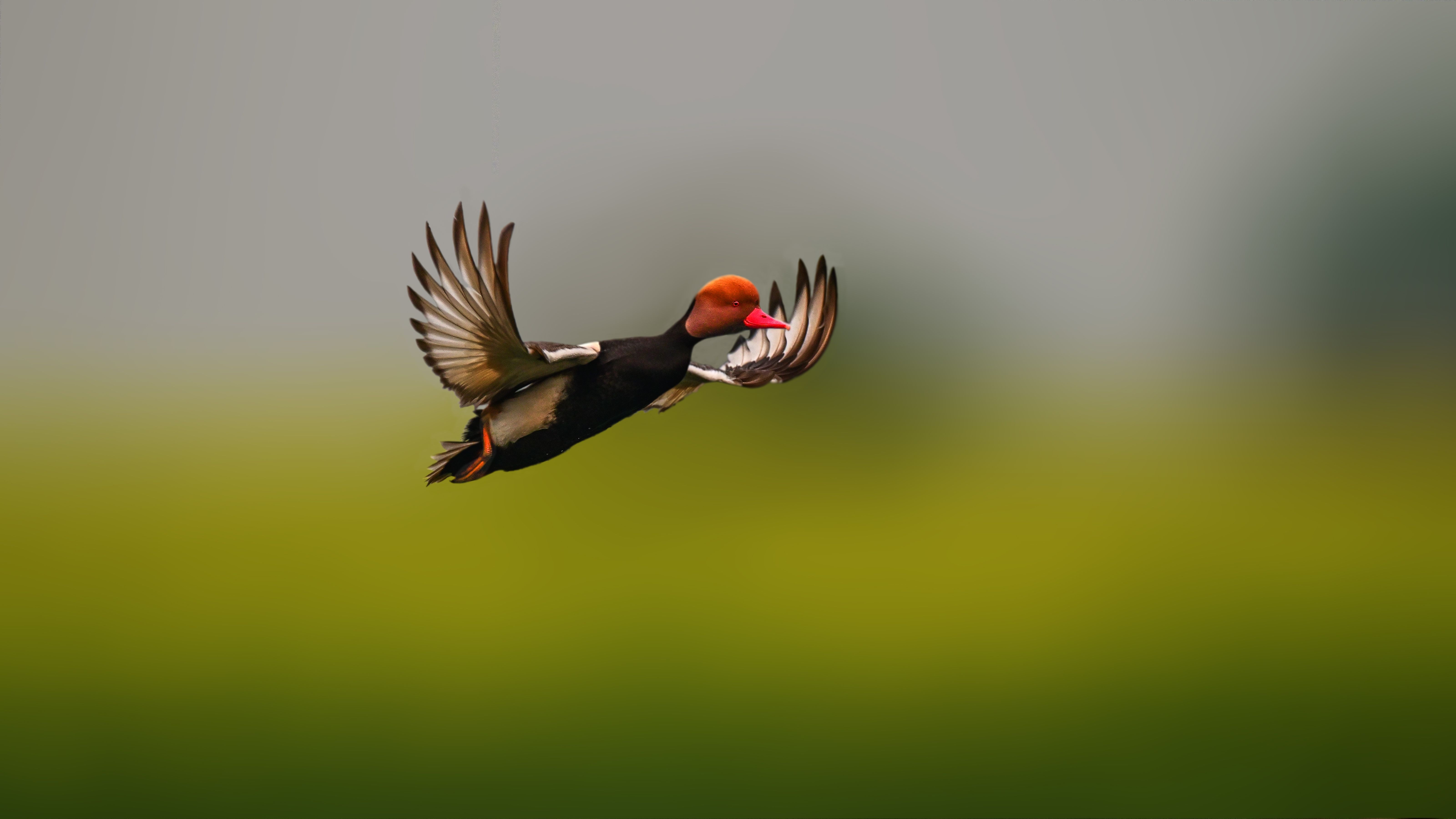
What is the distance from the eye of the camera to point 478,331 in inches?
58.9

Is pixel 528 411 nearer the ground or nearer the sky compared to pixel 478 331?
nearer the ground

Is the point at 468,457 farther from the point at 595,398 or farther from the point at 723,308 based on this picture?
the point at 723,308

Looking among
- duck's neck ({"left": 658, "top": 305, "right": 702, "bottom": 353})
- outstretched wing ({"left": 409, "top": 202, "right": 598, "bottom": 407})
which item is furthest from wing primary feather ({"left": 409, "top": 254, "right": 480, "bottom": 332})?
duck's neck ({"left": 658, "top": 305, "right": 702, "bottom": 353})

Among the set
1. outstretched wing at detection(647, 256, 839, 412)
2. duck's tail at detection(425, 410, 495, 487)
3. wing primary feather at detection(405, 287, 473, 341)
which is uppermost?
wing primary feather at detection(405, 287, 473, 341)

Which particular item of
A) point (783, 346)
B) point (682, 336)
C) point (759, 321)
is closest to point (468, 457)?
point (682, 336)

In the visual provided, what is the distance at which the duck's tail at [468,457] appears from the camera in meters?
1.70

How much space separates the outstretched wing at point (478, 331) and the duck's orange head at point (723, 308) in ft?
0.60

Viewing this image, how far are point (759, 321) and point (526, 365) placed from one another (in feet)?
1.32

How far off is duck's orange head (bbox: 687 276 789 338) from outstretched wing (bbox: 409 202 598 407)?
181 millimetres

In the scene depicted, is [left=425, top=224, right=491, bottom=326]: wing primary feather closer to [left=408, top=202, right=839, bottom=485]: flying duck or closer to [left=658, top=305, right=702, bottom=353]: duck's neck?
[left=408, top=202, right=839, bottom=485]: flying duck

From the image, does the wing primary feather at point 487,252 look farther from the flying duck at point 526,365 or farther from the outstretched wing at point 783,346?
the outstretched wing at point 783,346

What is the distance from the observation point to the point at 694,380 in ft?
6.30

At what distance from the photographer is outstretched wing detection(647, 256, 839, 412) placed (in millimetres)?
1944

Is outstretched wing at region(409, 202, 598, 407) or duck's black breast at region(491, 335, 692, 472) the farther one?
duck's black breast at region(491, 335, 692, 472)
